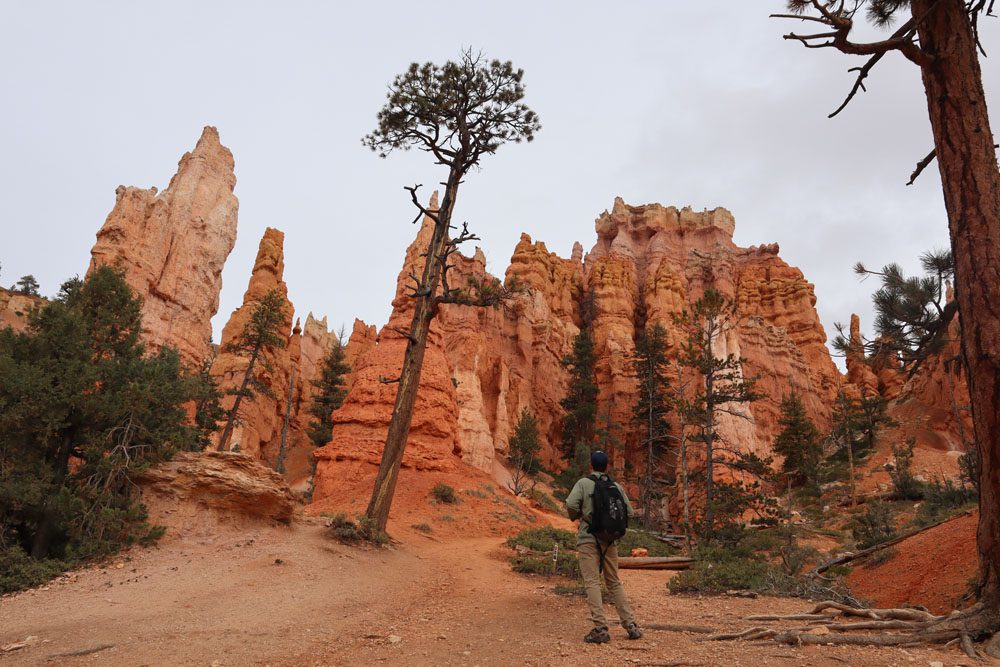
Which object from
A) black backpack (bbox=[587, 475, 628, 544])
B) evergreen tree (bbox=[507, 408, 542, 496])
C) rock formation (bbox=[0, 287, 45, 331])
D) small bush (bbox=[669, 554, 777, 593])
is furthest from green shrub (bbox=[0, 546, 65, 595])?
rock formation (bbox=[0, 287, 45, 331])

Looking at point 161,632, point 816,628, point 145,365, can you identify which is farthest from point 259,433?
point 816,628

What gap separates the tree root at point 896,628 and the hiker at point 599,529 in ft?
2.46

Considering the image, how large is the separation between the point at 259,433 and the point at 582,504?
39.5 metres

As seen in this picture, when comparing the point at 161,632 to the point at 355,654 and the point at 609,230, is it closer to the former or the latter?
the point at 355,654

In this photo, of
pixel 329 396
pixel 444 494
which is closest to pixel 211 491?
pixel 444 494

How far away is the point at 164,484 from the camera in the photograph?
9.89 metres

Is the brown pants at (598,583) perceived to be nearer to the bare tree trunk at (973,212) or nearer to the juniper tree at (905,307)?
the bare tree trunk at (973,212)

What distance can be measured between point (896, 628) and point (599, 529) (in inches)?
108

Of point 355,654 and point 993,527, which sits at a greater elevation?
point 993,527

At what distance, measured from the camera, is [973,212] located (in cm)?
539

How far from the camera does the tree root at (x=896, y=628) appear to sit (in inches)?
179

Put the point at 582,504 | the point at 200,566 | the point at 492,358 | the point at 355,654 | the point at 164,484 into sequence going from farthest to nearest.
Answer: the point at 492,358, the point at 164,484, the point at 200,566, the point at 582,504, the point at 355,654

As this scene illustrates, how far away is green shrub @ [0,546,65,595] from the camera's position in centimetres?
711

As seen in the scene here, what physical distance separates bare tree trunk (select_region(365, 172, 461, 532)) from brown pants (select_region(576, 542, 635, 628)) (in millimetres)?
6640
